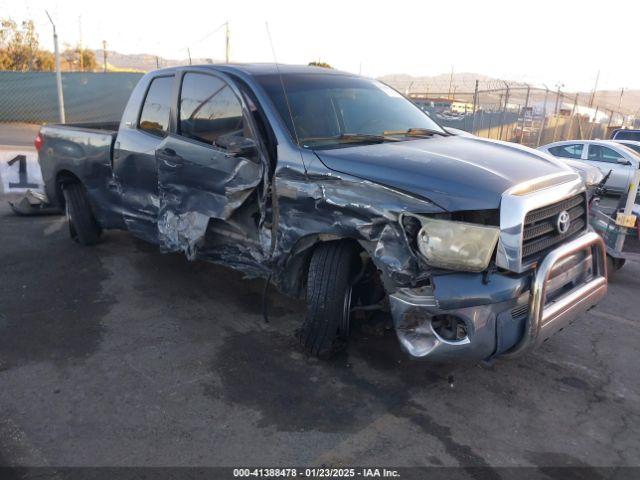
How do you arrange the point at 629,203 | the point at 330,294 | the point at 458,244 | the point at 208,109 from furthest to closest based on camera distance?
the point at 629,203, the point at 208,109, the point at 330,294, the point at 458,244

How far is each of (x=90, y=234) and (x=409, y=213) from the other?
4.50m

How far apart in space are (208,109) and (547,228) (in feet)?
8.98

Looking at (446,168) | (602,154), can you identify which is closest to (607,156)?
(602,154)

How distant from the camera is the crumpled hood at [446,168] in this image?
2926 mm

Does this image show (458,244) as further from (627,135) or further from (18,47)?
(18,47)

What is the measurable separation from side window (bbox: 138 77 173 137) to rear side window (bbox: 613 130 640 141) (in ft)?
48.4

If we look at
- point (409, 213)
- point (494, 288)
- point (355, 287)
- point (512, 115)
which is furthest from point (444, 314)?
point (512, 115)

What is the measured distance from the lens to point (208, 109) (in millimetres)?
4336

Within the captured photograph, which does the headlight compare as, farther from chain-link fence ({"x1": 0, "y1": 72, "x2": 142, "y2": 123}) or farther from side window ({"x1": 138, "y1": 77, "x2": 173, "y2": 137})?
chain-link fence ({"x1": 0, "y1": 72, "x2": 142, "y2": 123})

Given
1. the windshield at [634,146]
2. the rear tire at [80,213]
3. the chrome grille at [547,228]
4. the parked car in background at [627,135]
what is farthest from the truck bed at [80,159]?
the parked car in background at [627,135]

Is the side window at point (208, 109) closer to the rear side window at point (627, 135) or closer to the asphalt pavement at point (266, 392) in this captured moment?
the asphalt pavement at point (266, 392)

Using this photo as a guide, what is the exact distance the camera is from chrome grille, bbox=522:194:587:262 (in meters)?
3.03

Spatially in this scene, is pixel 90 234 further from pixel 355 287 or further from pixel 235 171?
pixel 355 287

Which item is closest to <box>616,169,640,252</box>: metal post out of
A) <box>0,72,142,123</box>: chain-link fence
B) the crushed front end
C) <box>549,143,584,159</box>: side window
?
the crushed front end
